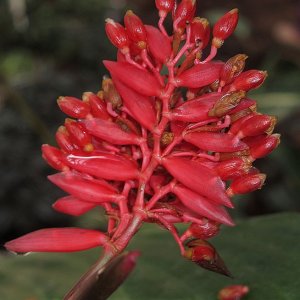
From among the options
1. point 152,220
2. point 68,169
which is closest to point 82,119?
point 68,169

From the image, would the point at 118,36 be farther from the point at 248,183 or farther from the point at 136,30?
the point at 248,183

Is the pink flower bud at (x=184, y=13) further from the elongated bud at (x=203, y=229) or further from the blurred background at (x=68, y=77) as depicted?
the blurred background at (x=68, y=77)

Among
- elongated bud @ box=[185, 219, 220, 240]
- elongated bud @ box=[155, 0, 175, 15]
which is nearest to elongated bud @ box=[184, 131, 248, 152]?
elongated bud @ box=[185, 219, 220, 240]

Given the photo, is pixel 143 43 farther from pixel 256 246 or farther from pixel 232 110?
pixel 256 246

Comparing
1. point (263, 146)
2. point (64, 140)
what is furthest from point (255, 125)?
point (64, 140)

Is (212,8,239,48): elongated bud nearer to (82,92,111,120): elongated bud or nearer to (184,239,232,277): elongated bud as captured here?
(82,92,111,120): elongated bud

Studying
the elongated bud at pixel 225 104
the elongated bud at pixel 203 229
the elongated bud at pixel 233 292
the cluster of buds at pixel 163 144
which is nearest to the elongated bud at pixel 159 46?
the cluster of buds at pixel 163 144
